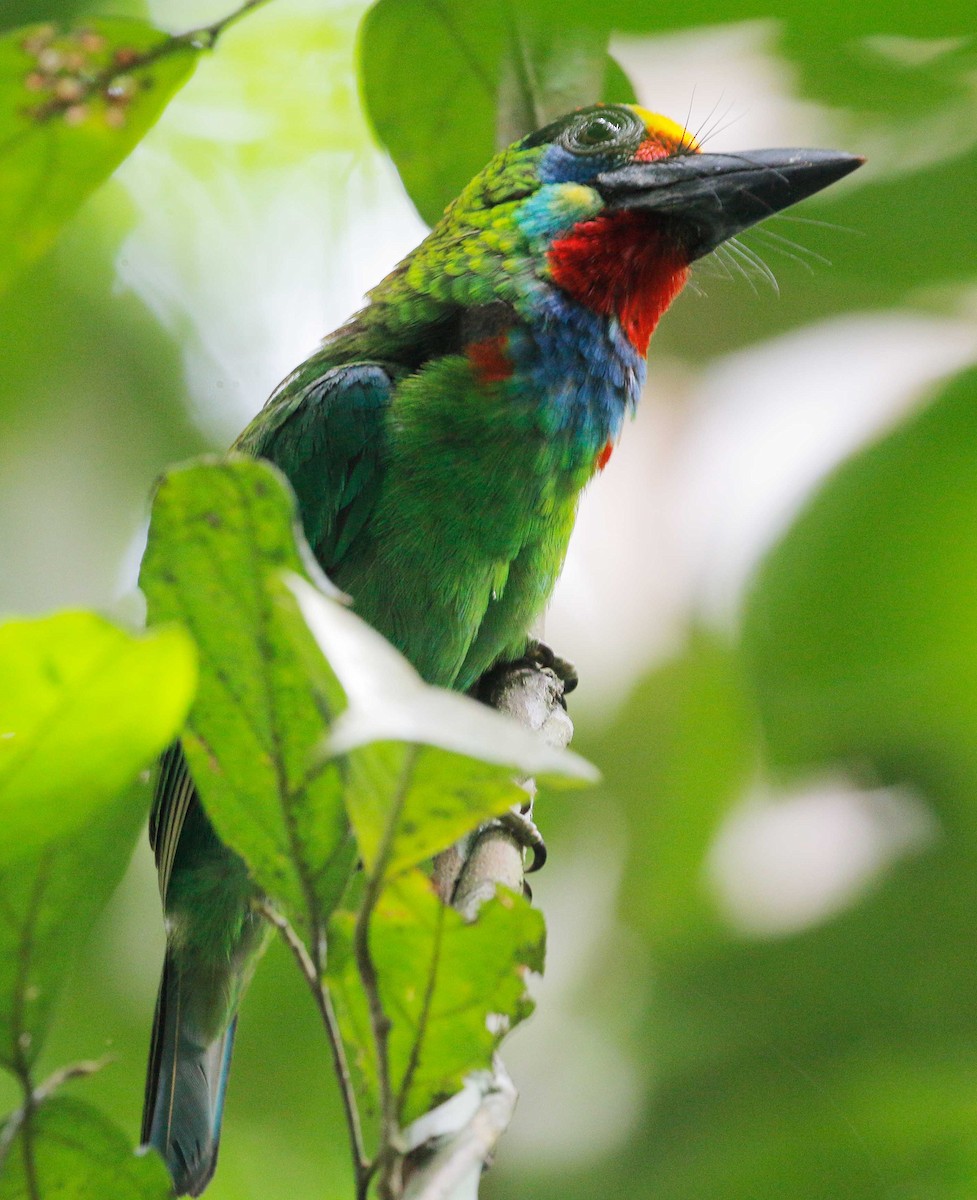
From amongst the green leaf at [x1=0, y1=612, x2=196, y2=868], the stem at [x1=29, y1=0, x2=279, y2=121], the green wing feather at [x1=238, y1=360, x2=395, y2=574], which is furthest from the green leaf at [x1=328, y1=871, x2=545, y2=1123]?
the green wing feather at [x1=238, y1=360, x2=395, y2=574]

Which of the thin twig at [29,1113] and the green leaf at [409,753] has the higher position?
the green leaf at [409,753]

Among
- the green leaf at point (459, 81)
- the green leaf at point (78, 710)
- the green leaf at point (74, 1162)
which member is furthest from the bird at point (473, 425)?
the green leaf at point (78, 710)

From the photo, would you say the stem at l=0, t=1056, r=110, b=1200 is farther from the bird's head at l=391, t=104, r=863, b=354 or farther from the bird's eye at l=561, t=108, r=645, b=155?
the bird's eye at l=561, t=108, r=645, b=155

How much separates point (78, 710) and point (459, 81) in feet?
5.17

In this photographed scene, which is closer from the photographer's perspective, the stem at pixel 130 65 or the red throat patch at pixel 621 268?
the stem at pixel 130 65

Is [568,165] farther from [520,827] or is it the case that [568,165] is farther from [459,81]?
[520,827]

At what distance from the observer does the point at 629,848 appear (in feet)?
10.8

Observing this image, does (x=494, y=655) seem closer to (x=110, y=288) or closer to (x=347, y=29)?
(x=347, y=29)

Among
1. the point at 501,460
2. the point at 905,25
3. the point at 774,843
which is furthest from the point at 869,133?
the point at 774,843

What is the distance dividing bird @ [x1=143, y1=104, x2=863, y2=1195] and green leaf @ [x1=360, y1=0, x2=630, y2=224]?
0.16 metres

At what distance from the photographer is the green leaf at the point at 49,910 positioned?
959 millimetres

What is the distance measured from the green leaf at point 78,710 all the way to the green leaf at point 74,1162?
32cm

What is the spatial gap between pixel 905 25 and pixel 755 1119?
242cm

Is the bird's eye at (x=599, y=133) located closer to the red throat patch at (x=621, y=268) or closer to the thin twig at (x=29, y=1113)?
the red throat patch at (x=621, y=268)
